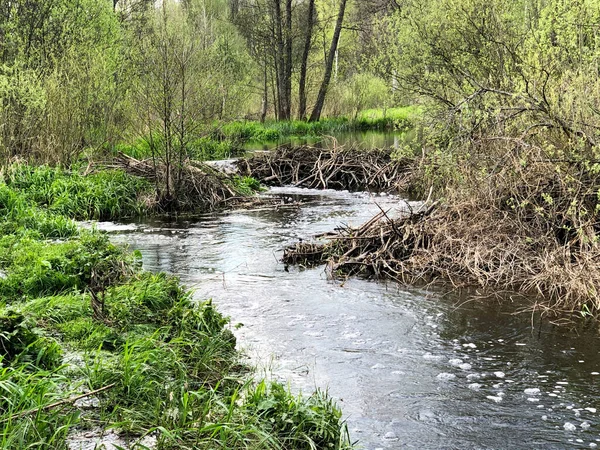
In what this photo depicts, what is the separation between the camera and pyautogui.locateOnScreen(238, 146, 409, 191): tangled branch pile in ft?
62.4

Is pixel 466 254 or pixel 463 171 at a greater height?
pixel 463 171

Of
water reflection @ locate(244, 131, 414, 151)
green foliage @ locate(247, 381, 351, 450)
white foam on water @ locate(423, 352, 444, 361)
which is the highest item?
water reflection @ locate(244, 131, 414, 151)

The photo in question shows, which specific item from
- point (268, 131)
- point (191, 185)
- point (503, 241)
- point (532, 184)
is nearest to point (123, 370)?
point (503, 241)

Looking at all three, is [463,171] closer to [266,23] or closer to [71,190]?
[71,190]

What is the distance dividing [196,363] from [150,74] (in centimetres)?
985

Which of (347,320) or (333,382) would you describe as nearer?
(333,382)

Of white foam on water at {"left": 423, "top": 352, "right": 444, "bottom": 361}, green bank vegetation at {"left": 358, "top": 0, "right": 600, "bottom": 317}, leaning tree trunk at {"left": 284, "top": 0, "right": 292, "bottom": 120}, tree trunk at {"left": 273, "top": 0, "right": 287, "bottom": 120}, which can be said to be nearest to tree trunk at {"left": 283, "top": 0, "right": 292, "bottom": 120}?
leaning tree trunk at {"left": 284, "top": 0, "right": 292, "bottom": 120}

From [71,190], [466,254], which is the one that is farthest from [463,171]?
[71,190]

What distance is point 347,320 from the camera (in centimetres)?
733

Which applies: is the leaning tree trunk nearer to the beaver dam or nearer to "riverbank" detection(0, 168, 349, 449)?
the beaver dam

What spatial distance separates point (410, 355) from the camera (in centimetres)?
624

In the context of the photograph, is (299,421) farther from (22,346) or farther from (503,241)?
(503,241)

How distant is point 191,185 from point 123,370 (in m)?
10.7

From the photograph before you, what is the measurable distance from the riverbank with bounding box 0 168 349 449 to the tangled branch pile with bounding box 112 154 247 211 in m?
6.56
